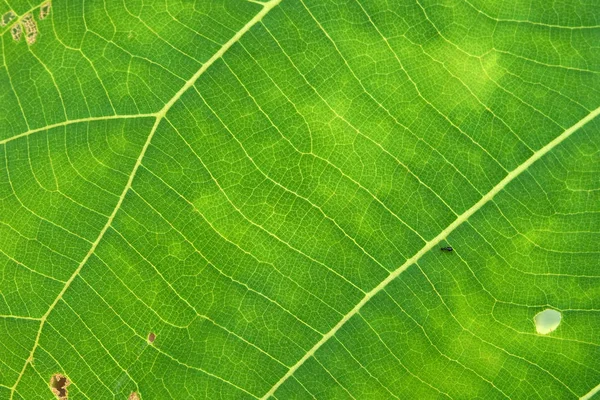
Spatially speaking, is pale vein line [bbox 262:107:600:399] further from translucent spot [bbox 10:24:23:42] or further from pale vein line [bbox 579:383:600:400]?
translucent spot [bbox 10:24:23:42]

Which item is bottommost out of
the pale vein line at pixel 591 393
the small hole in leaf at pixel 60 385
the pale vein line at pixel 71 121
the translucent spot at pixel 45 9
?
the small hole in leaf at pixel 60 385

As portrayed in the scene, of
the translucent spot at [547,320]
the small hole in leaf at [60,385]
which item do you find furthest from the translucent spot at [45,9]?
the translucent spot at [547,320]

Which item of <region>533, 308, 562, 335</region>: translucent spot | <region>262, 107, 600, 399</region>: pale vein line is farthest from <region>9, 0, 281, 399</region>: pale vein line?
<region>533, 308, 562, 335</region>: translucent spot

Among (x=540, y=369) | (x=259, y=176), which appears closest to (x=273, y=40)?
(x=259, y=176)

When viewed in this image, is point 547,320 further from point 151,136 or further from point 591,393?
point 151,136

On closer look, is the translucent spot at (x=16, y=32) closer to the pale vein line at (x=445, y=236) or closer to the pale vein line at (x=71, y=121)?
the pale vein line at (x=71, y=121)

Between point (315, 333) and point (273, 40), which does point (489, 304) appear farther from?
point (273, 40)

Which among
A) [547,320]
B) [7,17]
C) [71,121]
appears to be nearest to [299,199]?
[71,121]
